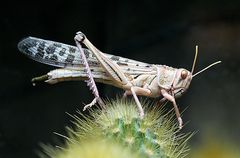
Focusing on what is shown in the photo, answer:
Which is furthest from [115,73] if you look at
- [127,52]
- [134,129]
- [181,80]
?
[127,52]

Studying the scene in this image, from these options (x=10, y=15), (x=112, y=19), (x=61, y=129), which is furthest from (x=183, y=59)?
(x=10, y=15)

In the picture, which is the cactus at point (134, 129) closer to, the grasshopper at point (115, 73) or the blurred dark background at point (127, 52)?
the grasshopper at point (115, 73)

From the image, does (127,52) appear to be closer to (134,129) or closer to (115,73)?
(115,73)

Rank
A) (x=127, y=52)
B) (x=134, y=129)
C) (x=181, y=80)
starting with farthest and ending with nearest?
(x=127, y=52)
(x=181, y=80)
(x=134, y=129)

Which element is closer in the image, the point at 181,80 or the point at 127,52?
the point at 181,80

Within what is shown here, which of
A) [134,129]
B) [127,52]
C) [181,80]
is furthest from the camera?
[127,52]

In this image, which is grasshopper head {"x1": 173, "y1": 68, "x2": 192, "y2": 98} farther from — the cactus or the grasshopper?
the cactus

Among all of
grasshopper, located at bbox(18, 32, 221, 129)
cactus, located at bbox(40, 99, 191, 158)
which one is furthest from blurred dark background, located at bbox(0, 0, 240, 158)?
cactus, located at bbox(40, 99, 191, 158)
